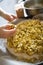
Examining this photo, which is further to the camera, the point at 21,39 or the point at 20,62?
the point at 21,39

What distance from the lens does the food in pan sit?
654 mm

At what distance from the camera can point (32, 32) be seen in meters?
0.77

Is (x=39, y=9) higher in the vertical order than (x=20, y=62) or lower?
higher

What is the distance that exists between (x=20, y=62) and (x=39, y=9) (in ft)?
1.30

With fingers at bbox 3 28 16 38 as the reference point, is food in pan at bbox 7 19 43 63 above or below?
below

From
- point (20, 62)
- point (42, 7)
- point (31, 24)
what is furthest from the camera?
→ point (42, 7)

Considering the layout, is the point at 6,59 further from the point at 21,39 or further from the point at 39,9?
the point at 39,9

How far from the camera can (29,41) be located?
2.31ft

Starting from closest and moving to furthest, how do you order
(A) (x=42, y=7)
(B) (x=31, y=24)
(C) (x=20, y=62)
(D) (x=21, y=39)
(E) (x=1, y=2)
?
(C) (x=20, y=62)
(D) (x=21, y=39)
(B) (x=31, y=24)
(A) (x=42, y=7)
(E) (x=1, y=2)

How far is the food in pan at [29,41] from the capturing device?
65 centimetres

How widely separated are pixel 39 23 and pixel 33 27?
5cm

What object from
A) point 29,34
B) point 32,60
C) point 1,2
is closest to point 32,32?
point 29,34

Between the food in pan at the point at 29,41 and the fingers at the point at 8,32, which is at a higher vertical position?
the fingers at the point at 8,32

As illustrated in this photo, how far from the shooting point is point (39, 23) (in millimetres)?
849
